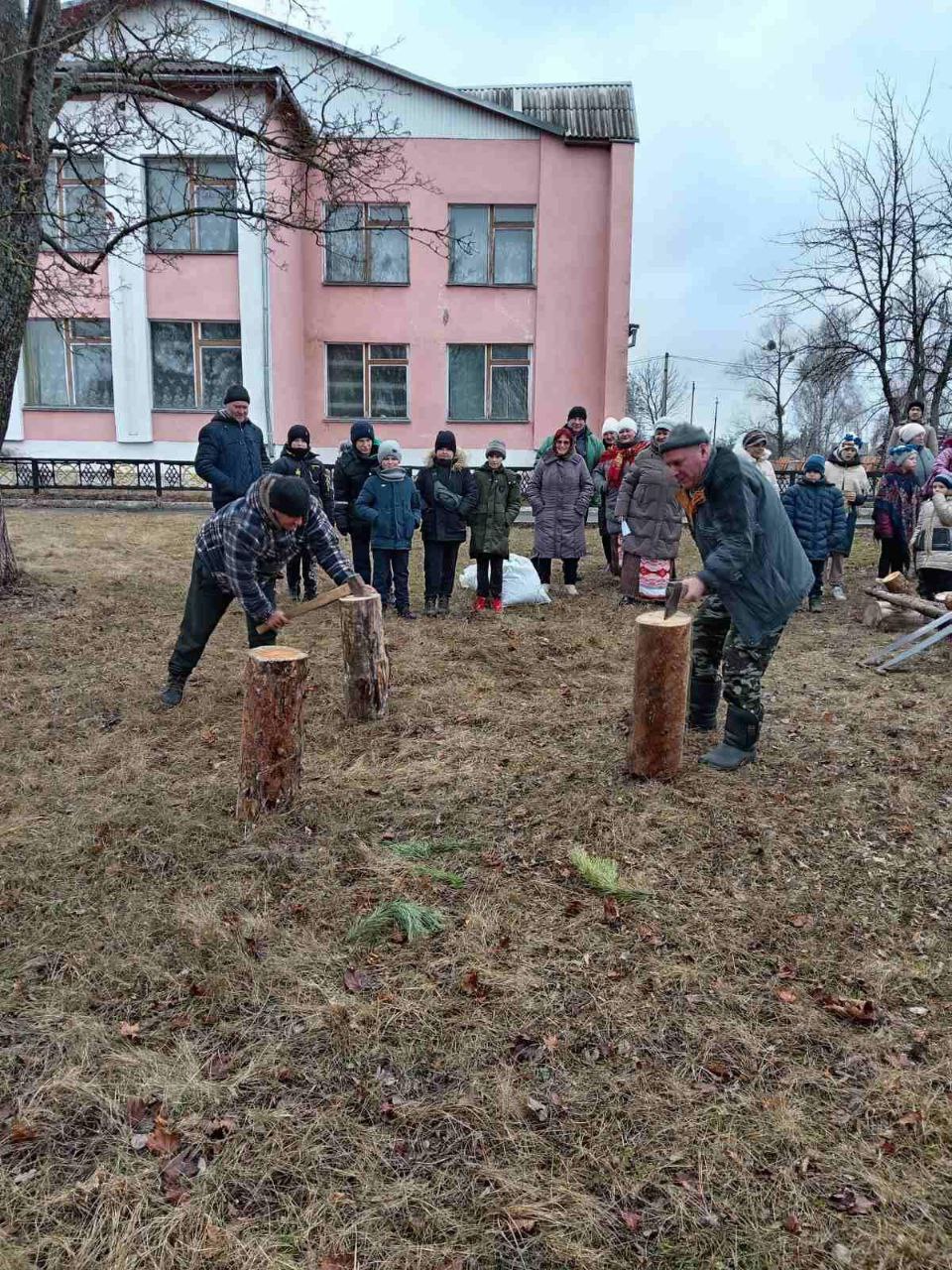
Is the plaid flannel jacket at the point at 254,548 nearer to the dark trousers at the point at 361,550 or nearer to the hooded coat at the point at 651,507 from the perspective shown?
the dark trousers at the point at 361,550

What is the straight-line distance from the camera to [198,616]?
200 inches

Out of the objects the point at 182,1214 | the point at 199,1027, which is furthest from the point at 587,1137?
the point at 199,1027

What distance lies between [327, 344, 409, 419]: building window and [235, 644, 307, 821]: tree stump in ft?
52.4

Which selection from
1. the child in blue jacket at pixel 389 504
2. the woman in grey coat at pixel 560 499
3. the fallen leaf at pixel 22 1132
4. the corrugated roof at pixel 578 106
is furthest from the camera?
the corrugated roof at pixel 578 106

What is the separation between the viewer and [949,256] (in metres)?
13.1

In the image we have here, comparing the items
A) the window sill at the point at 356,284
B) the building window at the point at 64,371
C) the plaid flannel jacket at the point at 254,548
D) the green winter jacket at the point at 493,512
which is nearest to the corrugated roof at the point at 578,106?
the window sill at the point at 356,284

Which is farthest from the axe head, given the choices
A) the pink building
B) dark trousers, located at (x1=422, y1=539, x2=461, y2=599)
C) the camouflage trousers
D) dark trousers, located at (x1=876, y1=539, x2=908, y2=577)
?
the pink building

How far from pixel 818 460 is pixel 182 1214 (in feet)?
26.7

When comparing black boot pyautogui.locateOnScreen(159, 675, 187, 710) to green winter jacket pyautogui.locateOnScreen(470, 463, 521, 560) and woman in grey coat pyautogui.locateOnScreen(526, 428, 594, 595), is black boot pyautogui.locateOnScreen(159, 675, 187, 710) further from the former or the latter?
woman in grey coat pyautogui.locateOnScreen(526, 428, 594, 595)

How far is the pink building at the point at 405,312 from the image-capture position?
1786 centimetres

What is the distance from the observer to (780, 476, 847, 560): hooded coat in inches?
327

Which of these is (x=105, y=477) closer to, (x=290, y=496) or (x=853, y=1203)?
(x=290, y=496)

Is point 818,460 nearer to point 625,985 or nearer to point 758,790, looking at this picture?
point 758,790

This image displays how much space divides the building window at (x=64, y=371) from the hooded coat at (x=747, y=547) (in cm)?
1755
